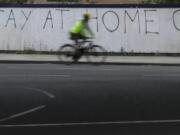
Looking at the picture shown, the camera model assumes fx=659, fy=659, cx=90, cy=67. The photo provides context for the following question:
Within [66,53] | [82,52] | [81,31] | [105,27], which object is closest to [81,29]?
[81,31]

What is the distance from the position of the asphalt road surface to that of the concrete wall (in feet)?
36.2

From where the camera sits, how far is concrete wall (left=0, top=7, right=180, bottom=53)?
2867 centimetres

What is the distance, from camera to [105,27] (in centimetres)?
2889

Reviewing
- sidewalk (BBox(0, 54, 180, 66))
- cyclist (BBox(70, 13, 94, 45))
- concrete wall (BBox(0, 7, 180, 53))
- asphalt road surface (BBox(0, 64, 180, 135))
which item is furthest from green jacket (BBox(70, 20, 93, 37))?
concrete wall (BBox(0, 7, 180, 53))

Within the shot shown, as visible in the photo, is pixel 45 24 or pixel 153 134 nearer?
pixel 153 134

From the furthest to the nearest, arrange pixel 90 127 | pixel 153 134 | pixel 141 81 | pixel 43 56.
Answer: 1. pixel 43 56
2. pixel 141 81
3. pixel 90 127
4. pixel 153 134

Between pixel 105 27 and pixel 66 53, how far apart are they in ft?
22.2

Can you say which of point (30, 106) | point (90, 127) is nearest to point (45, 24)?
point (30, 106)

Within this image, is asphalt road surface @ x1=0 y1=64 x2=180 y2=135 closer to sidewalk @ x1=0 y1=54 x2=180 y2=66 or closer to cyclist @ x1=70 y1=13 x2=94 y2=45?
cyclist @ x1=70 y1=13 x2=94 y2=45

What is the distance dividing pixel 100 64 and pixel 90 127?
1363 centimetres

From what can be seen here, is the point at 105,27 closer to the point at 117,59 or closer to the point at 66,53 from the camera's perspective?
the point at 117,59

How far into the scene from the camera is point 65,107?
11.6 metres

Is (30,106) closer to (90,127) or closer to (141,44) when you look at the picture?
(90,127)

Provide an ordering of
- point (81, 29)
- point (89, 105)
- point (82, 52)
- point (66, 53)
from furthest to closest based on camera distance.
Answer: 1. point (66, 53)
2. point (82, 52)
3. point (81, 29)
4. point (89, 105)
